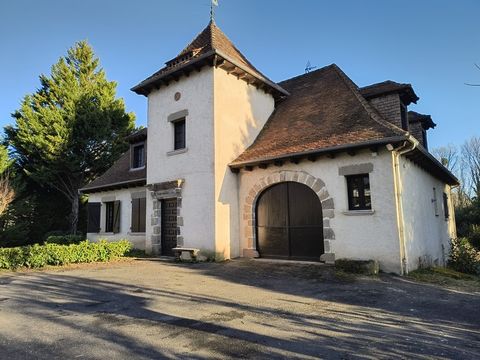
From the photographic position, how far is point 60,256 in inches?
385

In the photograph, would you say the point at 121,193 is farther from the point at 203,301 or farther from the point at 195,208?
the point at 203,301

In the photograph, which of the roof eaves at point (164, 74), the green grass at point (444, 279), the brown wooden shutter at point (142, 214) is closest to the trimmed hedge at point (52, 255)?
the brown wooden shutter at point (142, 214)

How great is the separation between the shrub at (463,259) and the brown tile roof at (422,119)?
461 centimetres

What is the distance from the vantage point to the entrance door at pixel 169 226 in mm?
11867

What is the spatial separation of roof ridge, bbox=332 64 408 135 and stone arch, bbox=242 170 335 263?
2.29m

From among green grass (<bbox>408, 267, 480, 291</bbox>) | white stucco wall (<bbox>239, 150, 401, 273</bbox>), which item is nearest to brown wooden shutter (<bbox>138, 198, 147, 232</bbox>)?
white stucco wall (<bbox>239, 150, 401, 273</bbox>)

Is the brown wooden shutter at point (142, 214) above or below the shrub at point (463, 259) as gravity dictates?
above

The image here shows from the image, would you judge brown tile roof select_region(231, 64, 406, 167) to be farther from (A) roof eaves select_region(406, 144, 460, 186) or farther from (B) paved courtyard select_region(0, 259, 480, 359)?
(B) paved courtyard select_region(0, 259, 480, 359)

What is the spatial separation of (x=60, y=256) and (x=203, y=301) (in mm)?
6260

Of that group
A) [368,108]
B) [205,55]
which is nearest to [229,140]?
[205,55]

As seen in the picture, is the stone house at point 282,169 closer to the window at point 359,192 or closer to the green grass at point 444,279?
the window at point 359,192

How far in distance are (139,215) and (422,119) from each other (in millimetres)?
11763

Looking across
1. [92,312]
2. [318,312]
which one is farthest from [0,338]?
[318,312]

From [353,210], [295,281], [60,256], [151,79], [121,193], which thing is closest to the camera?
[295,281]
